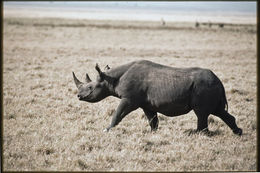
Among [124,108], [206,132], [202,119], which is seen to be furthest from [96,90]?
[206,132]

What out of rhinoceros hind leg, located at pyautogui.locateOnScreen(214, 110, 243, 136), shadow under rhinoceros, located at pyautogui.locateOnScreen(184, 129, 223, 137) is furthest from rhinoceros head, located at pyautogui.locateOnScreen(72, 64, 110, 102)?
rhinoceros hind leg, located at pyautogui.locateOnScreen(214, 110, 243, 136)

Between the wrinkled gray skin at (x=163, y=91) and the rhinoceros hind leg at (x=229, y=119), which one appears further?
the rhinoceros hind leg at (x=229, y=119)

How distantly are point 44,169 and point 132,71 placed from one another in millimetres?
3025

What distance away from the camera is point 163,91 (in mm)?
6938

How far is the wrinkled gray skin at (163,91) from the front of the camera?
6727mm

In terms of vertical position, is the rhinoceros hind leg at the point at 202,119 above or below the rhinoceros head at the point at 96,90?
below

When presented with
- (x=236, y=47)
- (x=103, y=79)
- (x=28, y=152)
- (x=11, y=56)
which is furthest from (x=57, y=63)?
(x=236, y=47)

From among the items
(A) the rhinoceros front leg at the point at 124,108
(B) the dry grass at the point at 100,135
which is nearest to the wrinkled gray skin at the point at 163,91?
(A) the rhinoceros front leg at the point at 124,108

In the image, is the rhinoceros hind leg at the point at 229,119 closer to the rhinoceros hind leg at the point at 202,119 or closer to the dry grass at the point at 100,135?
the dry grass at the point at 100,135

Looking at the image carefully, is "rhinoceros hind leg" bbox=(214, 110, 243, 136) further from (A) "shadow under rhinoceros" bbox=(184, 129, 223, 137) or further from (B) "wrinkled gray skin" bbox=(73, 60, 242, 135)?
(A) "shadow under rhinoceros" bbox=(184, 129, 223, 137)

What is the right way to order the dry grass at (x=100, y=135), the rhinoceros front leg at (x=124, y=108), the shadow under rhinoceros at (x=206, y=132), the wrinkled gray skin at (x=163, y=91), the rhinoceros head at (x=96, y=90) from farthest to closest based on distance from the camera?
the rhinoceros head at (x=96, y=90), the shadow under rhinoceros at (x=206, y=132), the rhinoceros front leg at (x=124, y=108), the wrinkled gray skin at (x=163, y=91), the dry grass at (x=100, y=135)

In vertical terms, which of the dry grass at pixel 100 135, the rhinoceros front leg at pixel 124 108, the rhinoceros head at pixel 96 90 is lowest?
the dry grass at pixel 100 135

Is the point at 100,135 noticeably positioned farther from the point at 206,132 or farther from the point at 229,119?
the point at 229,119

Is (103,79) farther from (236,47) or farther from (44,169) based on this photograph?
(236,47)
